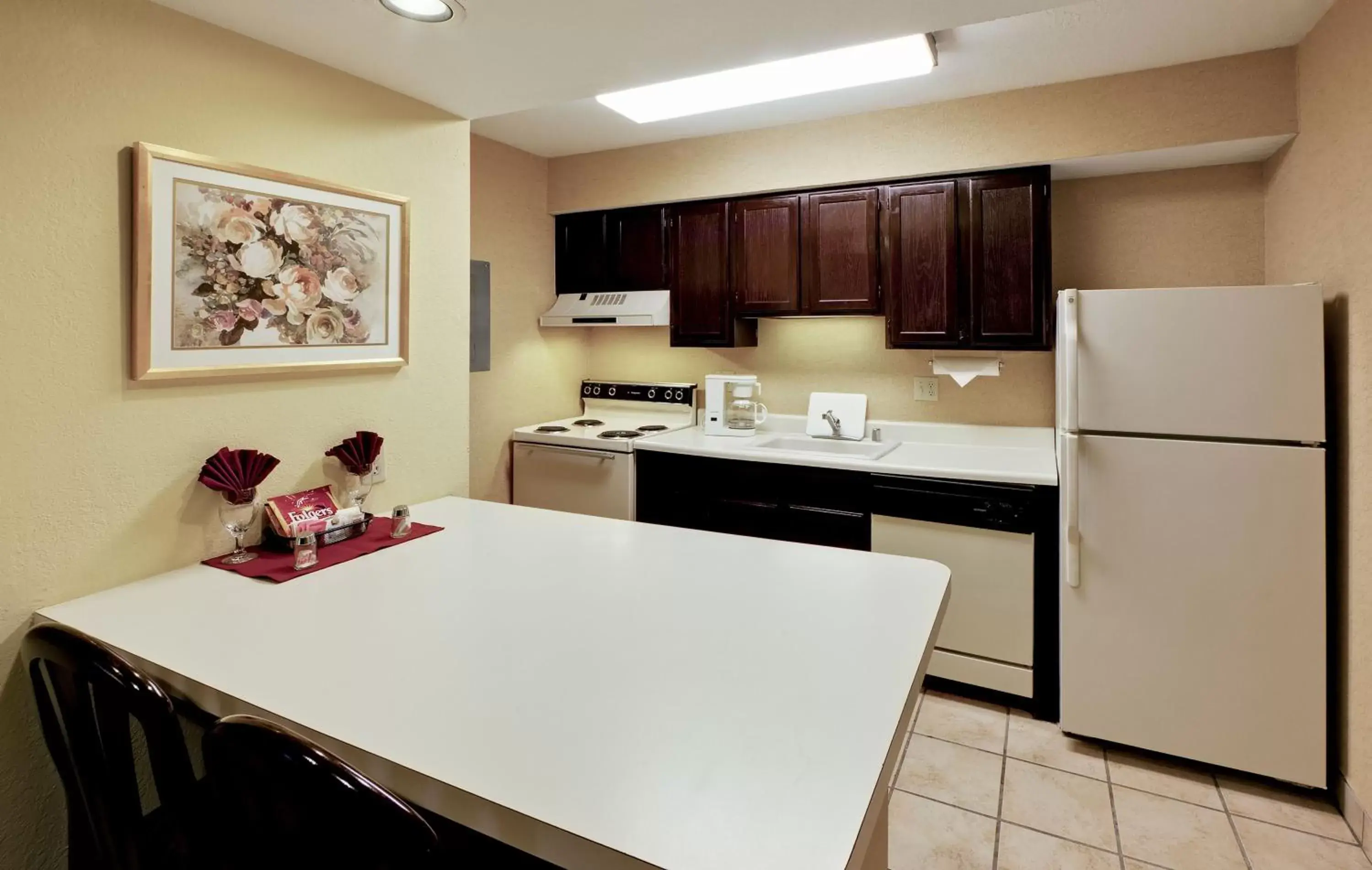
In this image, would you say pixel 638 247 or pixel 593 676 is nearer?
pixel 593 676

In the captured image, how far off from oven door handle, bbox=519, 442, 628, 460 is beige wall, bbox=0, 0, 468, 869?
5.23 ft

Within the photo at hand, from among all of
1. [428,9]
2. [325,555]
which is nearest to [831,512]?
[325,555]

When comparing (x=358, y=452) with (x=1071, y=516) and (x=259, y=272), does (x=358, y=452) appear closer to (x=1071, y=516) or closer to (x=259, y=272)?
(x=259, y=272)

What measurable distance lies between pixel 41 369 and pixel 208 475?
0.36 m

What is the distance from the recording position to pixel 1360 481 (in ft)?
6.39

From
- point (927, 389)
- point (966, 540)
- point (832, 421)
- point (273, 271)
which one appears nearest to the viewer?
point (273, 271)

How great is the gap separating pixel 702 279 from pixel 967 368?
1.32 metres

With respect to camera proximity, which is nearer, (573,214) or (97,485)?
(97,485)

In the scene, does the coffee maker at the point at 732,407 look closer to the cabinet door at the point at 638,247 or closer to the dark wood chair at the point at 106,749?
the cabinet door at the point at 638,247

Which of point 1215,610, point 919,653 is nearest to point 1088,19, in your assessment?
point 1215,610

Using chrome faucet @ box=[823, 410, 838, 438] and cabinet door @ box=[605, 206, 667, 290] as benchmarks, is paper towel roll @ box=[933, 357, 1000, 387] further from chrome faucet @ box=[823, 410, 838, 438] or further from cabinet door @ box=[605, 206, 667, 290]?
cabinet door @ box=[605, 206, 667, 290]

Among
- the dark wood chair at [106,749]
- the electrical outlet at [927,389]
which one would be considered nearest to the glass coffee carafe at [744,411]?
the electrical outlet at [927,389]

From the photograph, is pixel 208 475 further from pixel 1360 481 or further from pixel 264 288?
pixel 1360 481

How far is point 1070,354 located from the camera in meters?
2.28
